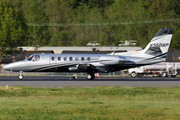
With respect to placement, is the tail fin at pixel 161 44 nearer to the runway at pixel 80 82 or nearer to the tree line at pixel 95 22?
the runway at pixel 80 82

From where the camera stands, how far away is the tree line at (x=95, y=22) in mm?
95125

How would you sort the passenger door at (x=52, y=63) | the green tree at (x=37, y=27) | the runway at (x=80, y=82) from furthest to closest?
the green tree at (x=37, y=27), the passenger door at (x=52, y=63), the runway at (x=80, y=82)

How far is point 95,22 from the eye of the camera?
10212 centimetres

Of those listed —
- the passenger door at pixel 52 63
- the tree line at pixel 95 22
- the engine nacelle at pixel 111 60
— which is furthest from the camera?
the tree line at pixel 95 22

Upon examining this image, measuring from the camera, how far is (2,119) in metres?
13.2

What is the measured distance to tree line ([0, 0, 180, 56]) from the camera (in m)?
95.1

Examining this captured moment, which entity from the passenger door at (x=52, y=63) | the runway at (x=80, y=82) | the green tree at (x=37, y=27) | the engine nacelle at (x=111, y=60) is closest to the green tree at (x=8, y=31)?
→ the passenger door at (x=52, y=63)

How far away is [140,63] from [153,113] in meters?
22.1

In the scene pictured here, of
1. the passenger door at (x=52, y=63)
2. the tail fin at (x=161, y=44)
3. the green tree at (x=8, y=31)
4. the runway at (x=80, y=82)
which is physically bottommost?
the runway at (x=80, y=82)

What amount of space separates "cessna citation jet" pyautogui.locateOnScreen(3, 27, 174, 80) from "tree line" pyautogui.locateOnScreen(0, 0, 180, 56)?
158 feet

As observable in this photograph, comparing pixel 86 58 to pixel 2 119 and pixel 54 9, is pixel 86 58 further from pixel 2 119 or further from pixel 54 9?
pixel 54 9

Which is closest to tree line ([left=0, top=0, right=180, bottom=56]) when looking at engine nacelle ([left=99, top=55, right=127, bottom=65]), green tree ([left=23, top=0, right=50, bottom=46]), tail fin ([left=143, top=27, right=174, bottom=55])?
green tree ([left=23, top=0, right=50, bottom=46])

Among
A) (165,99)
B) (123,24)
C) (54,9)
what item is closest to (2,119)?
(165,99)

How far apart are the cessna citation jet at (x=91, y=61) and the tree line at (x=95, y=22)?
48.0 meters
